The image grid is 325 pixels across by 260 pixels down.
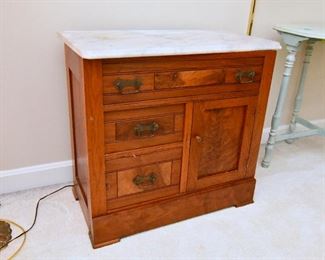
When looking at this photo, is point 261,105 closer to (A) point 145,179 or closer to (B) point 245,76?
(B) point 245,76

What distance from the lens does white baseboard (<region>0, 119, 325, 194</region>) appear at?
1667 millimetres

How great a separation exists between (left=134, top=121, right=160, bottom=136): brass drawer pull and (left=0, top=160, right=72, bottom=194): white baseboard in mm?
693

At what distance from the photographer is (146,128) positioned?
4.22 feet

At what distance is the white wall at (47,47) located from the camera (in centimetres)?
147

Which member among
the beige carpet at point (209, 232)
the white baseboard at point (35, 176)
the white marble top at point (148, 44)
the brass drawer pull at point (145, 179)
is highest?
the white marble top at point (148, 44)

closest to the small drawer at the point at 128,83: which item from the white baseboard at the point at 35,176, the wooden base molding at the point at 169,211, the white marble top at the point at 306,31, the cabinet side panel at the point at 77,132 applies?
the cabinet side panel at the point at 77,132

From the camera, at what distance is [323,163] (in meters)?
2.14

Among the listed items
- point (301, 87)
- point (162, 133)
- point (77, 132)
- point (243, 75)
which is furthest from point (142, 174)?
point (301, 87)

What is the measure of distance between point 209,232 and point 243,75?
74 centimetres

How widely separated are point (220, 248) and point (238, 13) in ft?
4.36

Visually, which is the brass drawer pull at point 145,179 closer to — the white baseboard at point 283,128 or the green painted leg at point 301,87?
the white baseboard at point 283,128

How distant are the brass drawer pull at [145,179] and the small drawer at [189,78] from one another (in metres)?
0.40

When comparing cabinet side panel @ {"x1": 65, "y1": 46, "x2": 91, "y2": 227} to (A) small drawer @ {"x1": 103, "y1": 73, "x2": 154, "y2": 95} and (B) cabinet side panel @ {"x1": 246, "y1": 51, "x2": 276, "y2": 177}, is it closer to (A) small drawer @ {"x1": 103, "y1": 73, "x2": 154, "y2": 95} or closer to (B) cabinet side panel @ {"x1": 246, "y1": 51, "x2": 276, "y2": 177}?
(A) small drawer @ {"x1": 103, "y1": 73, "x2": 154, "y2": 95}

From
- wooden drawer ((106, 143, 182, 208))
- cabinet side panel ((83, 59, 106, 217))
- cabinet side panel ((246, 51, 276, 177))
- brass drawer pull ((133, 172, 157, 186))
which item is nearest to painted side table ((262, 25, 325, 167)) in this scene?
cabinet side panel ((246, 51, 276, 177))
